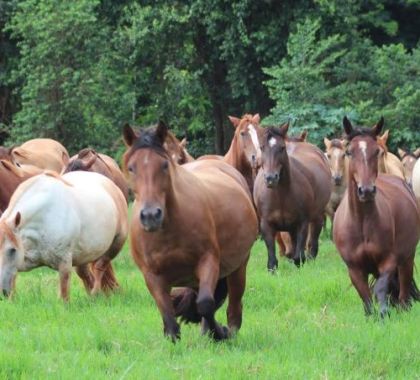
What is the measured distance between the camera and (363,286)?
10.1 m

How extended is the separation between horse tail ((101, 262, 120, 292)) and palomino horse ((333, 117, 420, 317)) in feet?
10.0

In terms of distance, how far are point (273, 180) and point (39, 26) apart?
62.2 feet

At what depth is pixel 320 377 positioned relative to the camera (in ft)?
24.1

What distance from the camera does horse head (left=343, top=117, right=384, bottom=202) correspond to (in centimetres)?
998

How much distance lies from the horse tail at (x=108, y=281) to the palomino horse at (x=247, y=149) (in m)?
4.59

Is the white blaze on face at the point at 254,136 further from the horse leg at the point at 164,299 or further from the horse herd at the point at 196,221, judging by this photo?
the horse leg at the point at 164,299

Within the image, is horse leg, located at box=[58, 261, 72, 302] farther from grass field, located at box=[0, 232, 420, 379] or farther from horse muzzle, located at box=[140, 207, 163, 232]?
horse muzzle, located at box=[140, 207, 163, 232]

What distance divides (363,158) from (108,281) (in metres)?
3.89

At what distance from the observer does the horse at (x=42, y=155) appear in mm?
18688

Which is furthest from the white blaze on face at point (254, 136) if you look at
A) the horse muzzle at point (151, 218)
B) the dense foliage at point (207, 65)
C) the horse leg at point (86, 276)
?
the dense foliage at point (207, 65)

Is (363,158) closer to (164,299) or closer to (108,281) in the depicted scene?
(164,299)

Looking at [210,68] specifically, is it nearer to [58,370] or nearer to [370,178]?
[370,178]

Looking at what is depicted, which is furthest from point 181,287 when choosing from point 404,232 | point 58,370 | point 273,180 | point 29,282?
point 273,180

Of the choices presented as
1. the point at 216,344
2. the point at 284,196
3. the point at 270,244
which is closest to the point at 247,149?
the point at 284,196
